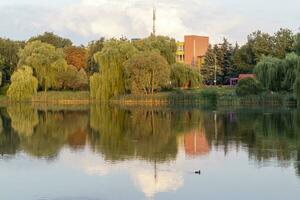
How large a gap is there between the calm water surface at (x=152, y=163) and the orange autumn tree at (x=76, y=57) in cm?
4759

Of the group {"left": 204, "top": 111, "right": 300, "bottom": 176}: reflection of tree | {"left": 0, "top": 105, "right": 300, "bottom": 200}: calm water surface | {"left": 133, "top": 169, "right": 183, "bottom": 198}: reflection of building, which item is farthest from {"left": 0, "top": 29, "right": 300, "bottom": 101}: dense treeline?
{"left": 133, "top": 169, "right": 183, "bottom": 198}: reflection of building

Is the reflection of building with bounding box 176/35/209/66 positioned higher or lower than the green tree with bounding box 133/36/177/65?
higher

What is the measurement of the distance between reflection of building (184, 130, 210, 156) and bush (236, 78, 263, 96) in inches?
1057

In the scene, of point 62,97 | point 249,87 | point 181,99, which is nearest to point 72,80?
point 62,97

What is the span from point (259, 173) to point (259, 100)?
39.0 m

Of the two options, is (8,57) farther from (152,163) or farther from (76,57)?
(152,163)

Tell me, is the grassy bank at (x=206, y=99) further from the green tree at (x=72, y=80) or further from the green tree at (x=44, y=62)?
the green tree at (x=44, y=62)

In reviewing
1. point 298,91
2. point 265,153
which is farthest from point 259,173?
point 298,91

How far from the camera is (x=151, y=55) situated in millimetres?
59125

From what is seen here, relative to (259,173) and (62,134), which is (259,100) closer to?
(62,134)

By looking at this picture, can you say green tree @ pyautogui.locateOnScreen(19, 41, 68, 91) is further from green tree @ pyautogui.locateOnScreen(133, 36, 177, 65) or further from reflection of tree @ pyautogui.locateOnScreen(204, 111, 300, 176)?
reflection of tree @ pyautogui.locateOnScreen(204, 111, 300, 176)

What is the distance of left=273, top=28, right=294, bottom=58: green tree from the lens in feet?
240

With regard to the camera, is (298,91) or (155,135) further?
(298,91)

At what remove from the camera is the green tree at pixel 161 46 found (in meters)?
63.2
